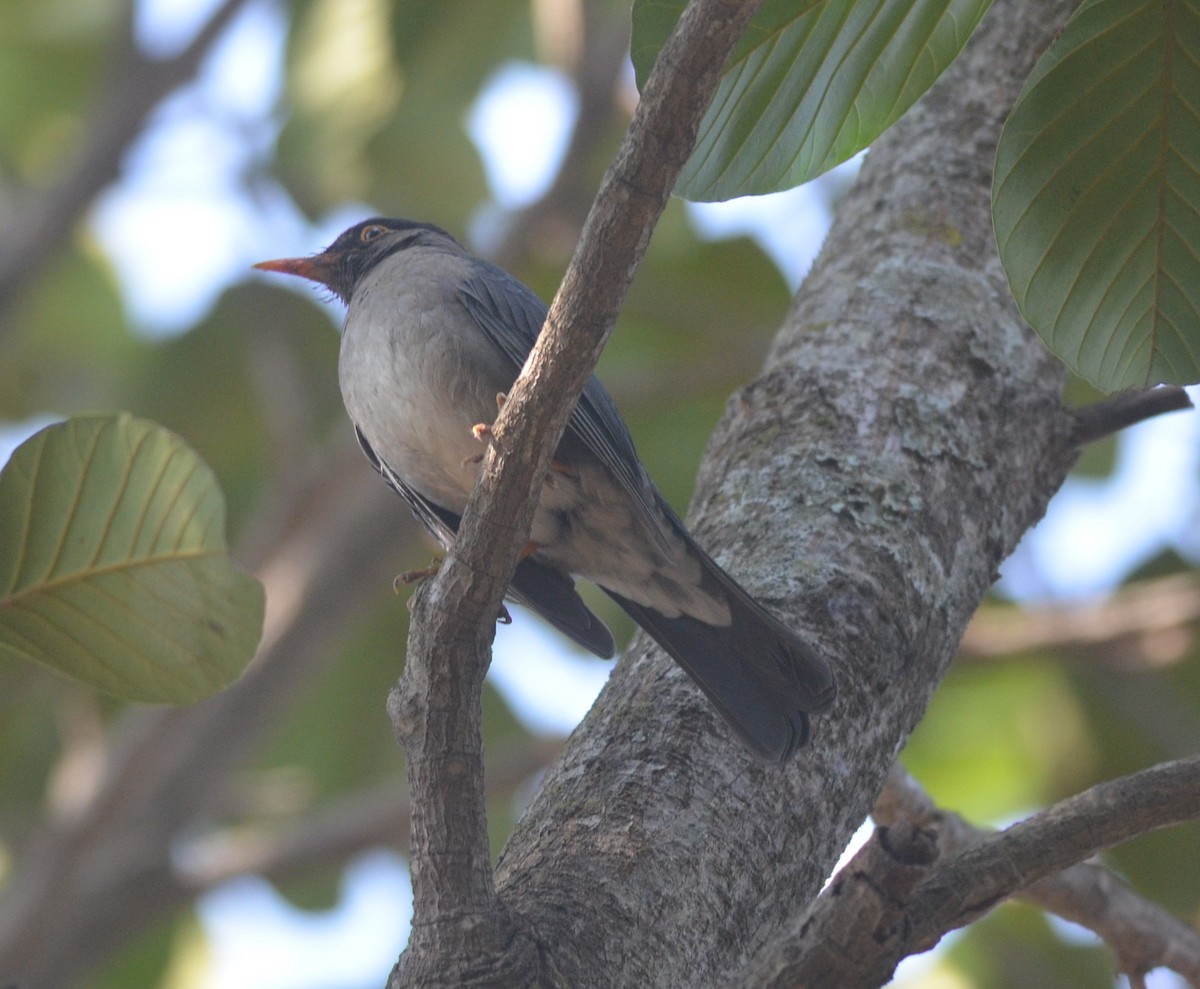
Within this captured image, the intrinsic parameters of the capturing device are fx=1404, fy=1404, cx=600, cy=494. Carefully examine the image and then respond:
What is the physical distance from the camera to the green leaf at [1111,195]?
2107 mm

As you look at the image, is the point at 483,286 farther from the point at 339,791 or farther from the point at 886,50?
the point at 339,791

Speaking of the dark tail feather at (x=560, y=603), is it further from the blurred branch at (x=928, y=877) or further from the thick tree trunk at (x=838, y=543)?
the blurred branch at (x=928, y=877)

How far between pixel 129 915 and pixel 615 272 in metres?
5.10

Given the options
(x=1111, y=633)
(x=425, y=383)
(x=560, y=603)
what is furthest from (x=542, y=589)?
(x=1111, y=633)

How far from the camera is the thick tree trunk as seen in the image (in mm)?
2096

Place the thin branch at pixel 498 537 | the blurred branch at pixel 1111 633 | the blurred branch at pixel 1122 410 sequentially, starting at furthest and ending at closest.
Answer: the blurred branch at pixel 1111 633, the blurred branch at pixel 1122 410, the thin branch at pixel 498 537

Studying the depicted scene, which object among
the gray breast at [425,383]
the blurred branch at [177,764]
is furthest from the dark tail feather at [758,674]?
the blurred branch at [177,764]

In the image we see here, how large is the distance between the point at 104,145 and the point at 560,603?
424 cm

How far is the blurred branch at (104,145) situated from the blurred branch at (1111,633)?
4409 mm

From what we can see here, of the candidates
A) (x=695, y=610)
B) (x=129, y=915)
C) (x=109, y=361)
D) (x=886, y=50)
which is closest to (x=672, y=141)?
(x=886, y=50)

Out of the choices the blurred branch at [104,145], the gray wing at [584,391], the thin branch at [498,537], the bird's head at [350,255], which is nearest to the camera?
the thin branch at [498,537]

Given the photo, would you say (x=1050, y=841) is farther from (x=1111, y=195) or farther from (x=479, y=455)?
(x=479, y=455)

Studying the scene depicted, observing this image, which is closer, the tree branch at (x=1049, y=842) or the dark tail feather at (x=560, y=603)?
the tree branch at (x=1049, y=842)

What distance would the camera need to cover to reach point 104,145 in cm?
650
